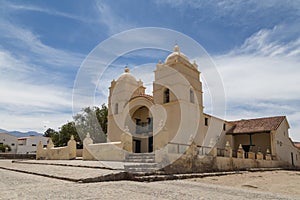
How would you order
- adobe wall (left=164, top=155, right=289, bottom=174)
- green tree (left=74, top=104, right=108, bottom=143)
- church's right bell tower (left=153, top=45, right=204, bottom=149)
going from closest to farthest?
adobe wall (left=164, top=155, right=289, bottom=174), church's right bell tower (left=153, top=45, right=204, bottom=149), green tree (left=74, top=104, right=108, bottom=143)

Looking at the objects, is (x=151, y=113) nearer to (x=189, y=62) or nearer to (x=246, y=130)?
(x=189, y=62)

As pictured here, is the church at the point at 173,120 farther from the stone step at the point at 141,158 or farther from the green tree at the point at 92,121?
the green tree at the point at 92,121

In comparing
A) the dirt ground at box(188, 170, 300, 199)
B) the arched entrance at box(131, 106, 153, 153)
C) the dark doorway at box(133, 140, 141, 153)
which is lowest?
the dirt ground at box(188, 170, 300, 199)

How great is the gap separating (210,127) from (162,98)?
23.2ft

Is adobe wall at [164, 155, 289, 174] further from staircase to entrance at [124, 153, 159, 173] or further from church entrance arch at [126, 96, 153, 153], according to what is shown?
church entrance arch at [126, 96, 153, 153]

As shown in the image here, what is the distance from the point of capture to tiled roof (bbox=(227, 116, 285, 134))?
81.9 feet

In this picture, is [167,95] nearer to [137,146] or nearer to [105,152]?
[137,146]

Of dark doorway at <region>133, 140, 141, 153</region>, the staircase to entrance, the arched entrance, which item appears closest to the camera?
the staircase to entrance

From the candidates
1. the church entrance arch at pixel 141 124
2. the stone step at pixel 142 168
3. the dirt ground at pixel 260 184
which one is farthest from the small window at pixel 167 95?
the stone step at pixel 142 168

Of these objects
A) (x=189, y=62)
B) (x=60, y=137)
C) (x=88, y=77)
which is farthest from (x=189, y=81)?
(x=60, y=137)

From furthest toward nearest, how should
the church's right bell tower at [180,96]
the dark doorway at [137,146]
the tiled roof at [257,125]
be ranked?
1. the tiled roof at [257,125]
2. the dark doorway at [137,146]
3. the church's right bell tower at [180,96]

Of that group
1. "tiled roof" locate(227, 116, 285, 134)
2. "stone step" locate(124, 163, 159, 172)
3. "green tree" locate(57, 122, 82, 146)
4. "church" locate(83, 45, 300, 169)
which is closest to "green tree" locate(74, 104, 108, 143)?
"green tree" locate(57, 122, 82, 146)

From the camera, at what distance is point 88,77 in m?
13.5

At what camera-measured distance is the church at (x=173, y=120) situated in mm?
17422
